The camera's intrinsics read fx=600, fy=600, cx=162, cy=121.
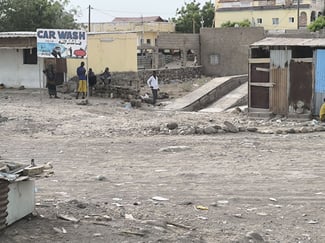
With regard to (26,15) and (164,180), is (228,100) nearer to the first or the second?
(164,180)

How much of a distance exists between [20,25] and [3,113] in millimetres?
22643

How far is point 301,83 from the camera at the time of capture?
20.1 m

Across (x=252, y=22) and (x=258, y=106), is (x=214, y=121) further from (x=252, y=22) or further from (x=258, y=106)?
(x=252, y=22)

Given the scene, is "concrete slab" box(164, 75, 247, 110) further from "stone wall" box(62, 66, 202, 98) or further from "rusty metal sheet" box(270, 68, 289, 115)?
"rusty metal sheet" box(270, 68, 289, 115)

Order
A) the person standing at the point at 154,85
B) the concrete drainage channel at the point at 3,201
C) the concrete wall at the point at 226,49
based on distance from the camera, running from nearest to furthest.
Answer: the concrete drainage channel at the point at 3,201, the person standing at the point at 154,85, the concrete wall at the point at 226,49

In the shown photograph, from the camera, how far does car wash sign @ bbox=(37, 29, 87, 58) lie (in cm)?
2208

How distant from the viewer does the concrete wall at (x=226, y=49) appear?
37094 mm

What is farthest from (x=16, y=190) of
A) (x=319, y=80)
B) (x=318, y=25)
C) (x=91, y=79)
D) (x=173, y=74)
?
(x=318, y=25)

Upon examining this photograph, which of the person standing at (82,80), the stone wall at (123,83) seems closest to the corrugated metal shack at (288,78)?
the stone wall at (123,83)

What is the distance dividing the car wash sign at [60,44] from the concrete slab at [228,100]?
6.12m

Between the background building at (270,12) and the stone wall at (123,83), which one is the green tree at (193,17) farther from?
the stone wall at (123,83)

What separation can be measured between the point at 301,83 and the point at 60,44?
882 centimetres

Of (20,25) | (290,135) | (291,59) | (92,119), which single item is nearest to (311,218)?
(290,135)

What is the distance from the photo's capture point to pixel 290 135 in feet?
52.7
